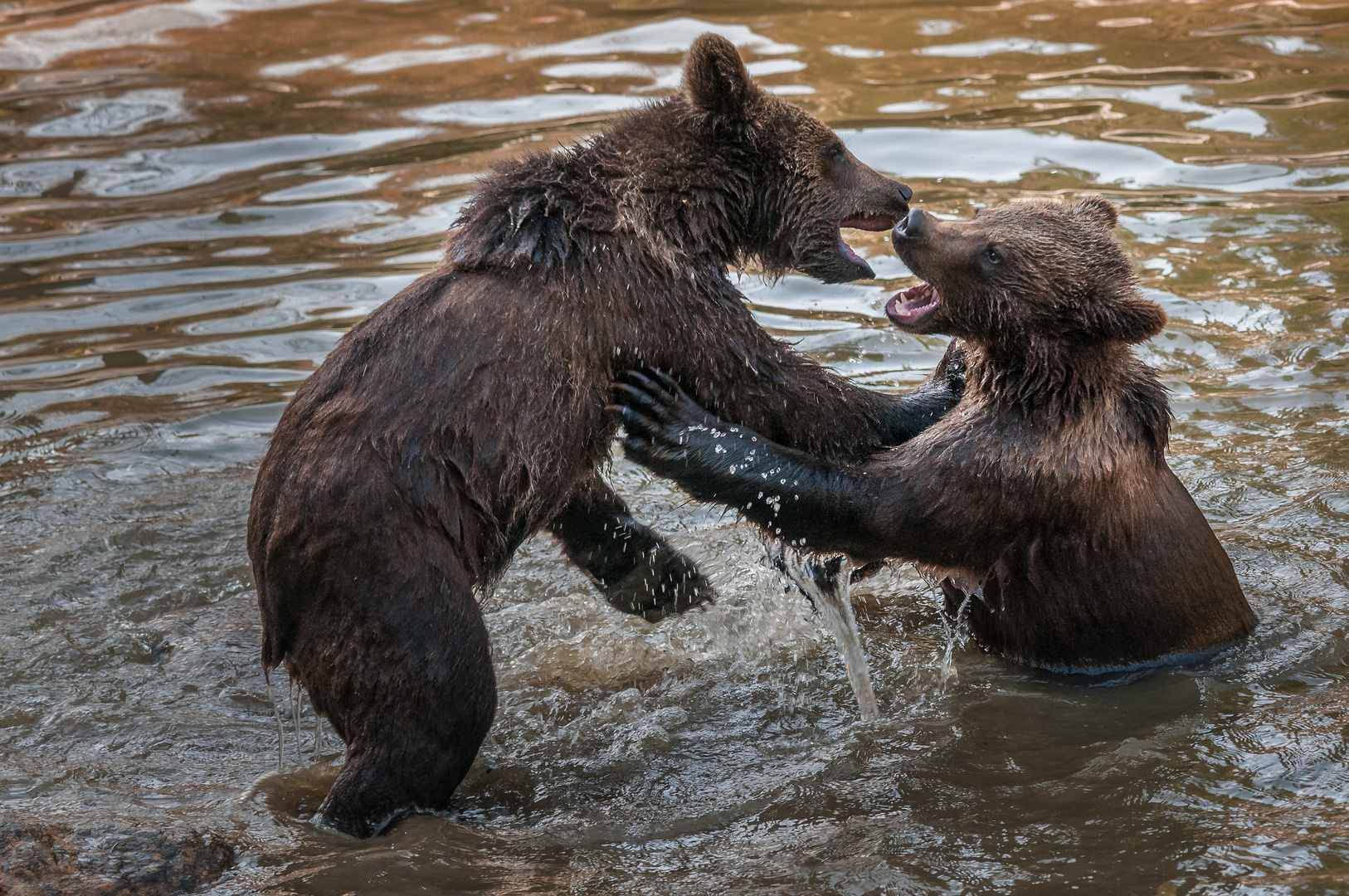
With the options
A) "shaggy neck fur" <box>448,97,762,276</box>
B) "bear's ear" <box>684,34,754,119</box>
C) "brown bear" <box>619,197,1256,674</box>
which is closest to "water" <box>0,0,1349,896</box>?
"brown bear" <box>619,197,1256,674</box>

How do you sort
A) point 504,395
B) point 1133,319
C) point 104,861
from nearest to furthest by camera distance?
1. point 104,861
2. point 504,395
3. point 1133,319

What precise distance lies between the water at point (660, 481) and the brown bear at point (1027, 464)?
0.42 meters

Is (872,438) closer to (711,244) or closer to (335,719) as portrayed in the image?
(711,244)

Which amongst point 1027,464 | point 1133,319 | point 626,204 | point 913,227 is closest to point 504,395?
point 626,204

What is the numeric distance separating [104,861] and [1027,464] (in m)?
3.74

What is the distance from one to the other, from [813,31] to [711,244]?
11.2 meters

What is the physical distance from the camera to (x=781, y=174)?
20.4 feet

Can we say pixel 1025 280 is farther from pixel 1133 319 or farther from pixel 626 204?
pixel 626 204

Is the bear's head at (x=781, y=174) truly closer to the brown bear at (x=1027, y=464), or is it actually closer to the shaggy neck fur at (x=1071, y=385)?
the brown bear at (x=1027, y=464)

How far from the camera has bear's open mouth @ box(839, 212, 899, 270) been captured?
6461 millimetres

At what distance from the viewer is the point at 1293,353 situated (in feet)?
29.1

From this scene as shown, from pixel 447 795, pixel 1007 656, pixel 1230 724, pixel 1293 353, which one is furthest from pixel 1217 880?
pixel 1293 353

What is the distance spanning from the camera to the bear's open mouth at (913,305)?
5.94 meters

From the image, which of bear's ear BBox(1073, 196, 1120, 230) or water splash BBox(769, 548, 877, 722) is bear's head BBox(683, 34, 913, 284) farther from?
water splash BBox(769, 548, 877, 722)
